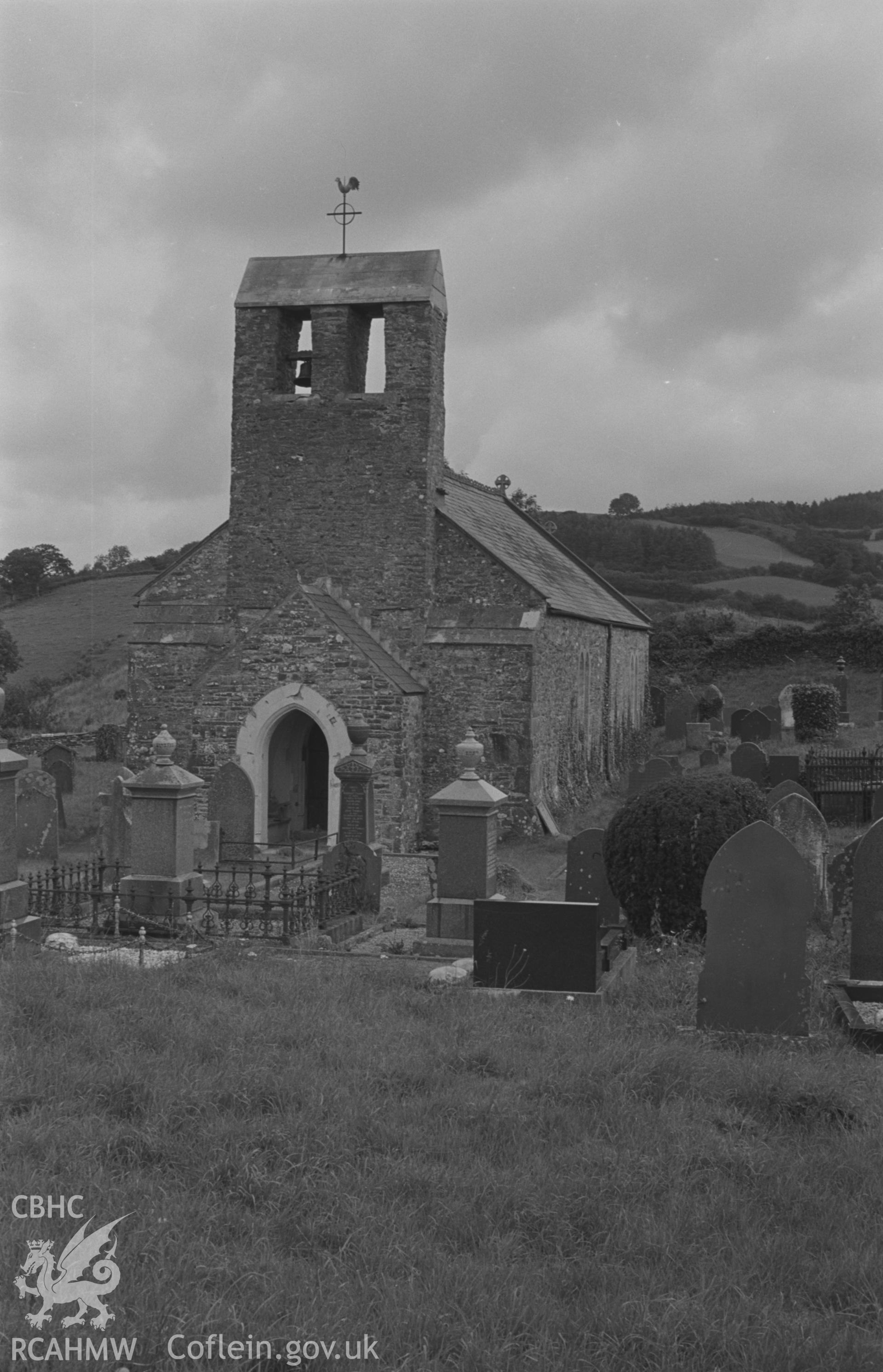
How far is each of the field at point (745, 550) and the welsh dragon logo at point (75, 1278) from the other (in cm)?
6783

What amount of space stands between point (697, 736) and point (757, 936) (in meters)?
23.3

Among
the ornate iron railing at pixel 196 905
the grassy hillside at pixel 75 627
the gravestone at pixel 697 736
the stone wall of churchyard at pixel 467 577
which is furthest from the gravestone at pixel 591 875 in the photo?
the grassy hillside at pixel 75 627

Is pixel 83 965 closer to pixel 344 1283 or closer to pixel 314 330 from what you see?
pixel 344 1283

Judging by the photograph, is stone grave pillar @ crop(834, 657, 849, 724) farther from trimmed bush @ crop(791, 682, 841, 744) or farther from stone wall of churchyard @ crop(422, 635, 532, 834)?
stone wall of churchyard @ crop(422, 635, 532, 834)

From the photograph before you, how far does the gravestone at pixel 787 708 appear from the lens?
29.7 m

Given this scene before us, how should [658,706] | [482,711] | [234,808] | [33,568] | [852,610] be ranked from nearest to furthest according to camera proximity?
[234,808] < [482,711] < [658,706] < [852,610] < [33,568]

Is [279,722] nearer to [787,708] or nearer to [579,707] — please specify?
[579,707]

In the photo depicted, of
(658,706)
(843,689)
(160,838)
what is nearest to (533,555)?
(843,689)

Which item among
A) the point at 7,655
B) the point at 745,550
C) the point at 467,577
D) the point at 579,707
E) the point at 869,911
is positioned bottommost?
the point at 869,911

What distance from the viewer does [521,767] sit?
19.6 metres

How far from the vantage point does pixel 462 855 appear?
455 inches

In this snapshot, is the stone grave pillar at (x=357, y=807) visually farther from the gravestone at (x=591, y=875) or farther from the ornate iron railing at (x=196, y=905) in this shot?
the gravestone at (x=591, y=875)

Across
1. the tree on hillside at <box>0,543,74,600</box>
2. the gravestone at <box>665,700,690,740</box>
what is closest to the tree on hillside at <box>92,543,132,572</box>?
the tree on hillside at <box>0,543,74,600</box>

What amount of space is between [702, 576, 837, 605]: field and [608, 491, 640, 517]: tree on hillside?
60.0 ft
